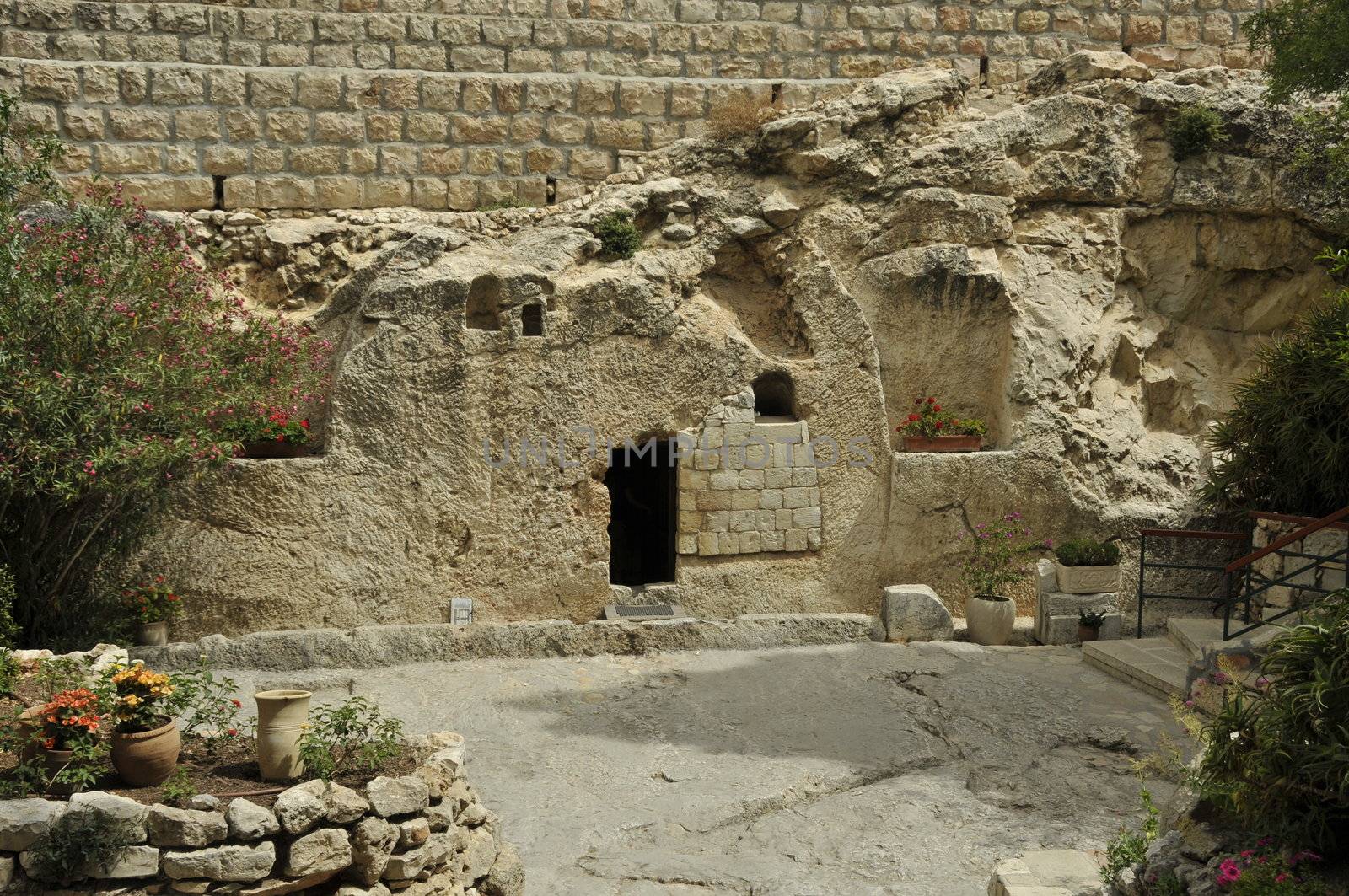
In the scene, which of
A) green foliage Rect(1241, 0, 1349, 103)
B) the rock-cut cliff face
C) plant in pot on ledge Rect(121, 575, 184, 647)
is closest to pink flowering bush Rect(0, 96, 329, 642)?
plant in pot on ledge Rect(121, 575, 184, 647)

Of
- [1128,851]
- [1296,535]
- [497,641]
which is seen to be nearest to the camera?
[1128,851]

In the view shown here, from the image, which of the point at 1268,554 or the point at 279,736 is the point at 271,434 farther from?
the point at 1268,554

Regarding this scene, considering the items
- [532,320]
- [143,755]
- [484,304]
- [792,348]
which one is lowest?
[143,755]

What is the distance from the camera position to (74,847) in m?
A: 5.91

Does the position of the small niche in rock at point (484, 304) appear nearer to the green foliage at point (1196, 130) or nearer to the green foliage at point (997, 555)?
the green foliage at point (997, 555)

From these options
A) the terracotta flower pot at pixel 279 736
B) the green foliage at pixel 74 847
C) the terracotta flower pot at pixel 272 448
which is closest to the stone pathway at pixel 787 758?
the terracotta flower pot at pixel 279 736

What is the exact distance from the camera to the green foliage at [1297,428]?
1021cm

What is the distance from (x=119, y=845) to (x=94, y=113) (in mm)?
8348

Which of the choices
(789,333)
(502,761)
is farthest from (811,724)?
(789,333)

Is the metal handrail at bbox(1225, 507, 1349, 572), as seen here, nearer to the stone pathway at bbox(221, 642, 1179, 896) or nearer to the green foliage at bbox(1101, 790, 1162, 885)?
the stone pathway at bbox(221, 642, 1179, 896)

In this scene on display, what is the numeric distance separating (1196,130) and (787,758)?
811 cm

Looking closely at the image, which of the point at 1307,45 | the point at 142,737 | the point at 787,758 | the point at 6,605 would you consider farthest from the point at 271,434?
the point at 1307,45

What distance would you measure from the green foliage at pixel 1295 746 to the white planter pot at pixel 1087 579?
5646 millimetres

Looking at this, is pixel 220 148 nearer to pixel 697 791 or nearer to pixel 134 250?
pixel 134 250
